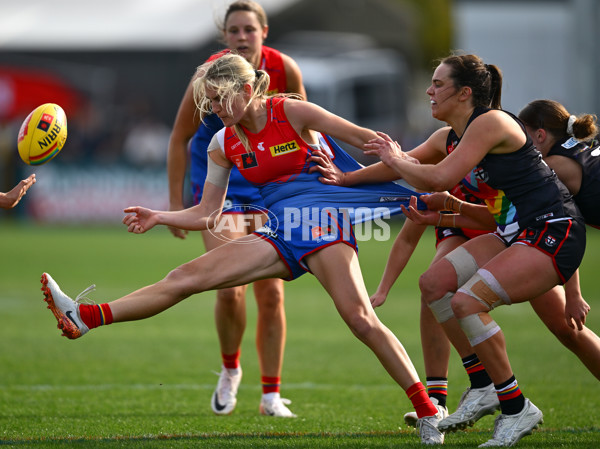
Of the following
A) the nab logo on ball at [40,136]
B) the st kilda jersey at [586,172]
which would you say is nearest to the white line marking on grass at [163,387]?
the nab logo on ball at [40,136]

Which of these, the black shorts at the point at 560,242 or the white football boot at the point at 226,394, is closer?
the black shorts at the point at 560,242

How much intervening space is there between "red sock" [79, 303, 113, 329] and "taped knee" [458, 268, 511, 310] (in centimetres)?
201

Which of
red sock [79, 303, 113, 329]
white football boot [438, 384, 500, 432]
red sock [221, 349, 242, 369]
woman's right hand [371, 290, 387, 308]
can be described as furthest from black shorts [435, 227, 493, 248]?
red sock [79, 303, 113, 329]

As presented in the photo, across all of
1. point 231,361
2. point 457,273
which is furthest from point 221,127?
point 457,273

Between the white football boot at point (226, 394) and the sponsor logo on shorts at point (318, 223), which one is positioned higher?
the sponsor logo on shorts at point (318, 223)

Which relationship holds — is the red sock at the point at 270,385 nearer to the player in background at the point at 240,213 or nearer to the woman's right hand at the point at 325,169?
the player in background at the point at 240,213

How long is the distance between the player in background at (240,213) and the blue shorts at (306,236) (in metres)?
1.25

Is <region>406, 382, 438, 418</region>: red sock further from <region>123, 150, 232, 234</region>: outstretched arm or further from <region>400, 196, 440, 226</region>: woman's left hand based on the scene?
<region>123, 150, 232, 234</region>: outstretched arm

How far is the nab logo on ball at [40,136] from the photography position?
18.6 ft

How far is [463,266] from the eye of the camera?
17.5 ft

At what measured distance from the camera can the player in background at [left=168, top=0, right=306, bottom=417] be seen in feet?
21.1

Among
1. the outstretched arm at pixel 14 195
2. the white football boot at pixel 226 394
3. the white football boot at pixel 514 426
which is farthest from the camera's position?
the white football boot at pixel 226 394

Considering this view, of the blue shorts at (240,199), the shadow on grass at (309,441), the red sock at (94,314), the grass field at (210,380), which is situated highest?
the blue shorts at (240,199)

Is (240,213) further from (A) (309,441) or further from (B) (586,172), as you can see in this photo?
(B) (586,172)
